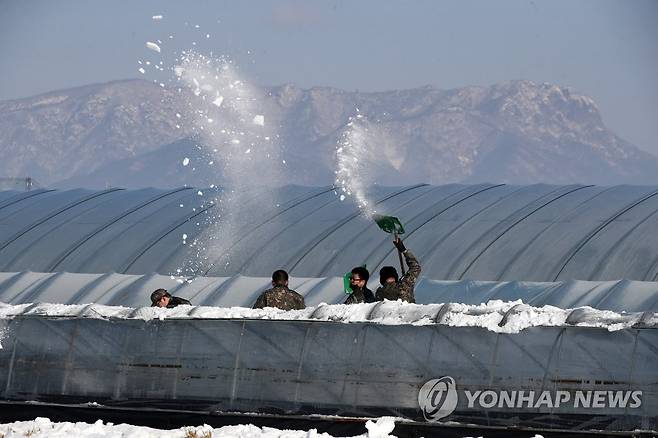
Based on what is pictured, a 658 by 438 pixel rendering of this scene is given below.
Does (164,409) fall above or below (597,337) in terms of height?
below

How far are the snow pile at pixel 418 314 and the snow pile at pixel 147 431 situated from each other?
1.28 m

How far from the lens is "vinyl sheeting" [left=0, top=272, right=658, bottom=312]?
66.9 feet

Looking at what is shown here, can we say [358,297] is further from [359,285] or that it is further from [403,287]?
[403,287]

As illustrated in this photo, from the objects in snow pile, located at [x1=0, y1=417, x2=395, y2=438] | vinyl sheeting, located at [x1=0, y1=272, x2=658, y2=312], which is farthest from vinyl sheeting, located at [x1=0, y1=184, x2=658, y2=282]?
snow pile, located at [x1=0, y1=417, x2=395, y2=438]

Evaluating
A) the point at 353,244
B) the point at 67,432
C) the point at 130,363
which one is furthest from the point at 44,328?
the point at 353,244

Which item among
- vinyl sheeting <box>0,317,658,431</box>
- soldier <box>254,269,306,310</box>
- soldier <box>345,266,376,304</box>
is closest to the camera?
→ vinyl sheeting <box>0,317,658,431</box>

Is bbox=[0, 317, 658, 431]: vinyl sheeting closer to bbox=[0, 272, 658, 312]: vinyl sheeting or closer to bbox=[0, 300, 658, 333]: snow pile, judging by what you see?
bbox=[0, 300, 658, 333]: snow pile

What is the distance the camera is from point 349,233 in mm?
28109

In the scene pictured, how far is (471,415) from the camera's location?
13.4m

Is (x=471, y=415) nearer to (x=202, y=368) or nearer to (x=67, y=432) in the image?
(x=202, y=368)

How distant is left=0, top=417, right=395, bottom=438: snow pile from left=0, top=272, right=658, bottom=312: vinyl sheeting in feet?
24.6

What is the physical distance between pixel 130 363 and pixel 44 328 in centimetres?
130

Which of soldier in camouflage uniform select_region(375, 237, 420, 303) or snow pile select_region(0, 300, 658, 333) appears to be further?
soldier in camouflage uniform select_region(375, 237, 420, 303)

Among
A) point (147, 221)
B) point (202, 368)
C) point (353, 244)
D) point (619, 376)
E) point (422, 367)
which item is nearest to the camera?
point (619, 376)
